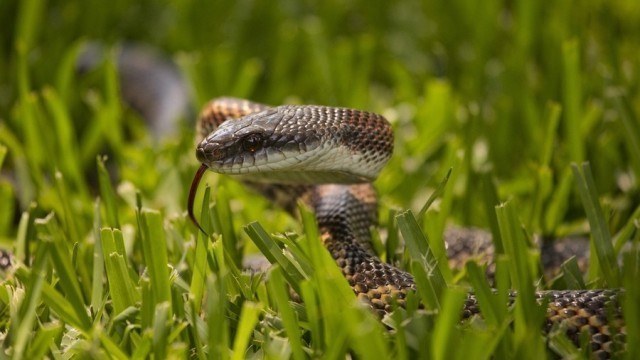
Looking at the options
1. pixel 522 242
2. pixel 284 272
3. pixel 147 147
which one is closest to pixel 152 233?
pixel 284 272

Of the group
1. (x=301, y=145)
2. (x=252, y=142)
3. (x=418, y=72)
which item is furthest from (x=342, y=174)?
(x=418, y=72)

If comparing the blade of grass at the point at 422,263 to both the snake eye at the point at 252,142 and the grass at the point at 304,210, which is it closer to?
the grass at the point at 304,210

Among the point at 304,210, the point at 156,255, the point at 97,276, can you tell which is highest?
the point at 304,210

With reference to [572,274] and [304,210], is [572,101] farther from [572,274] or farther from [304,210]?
[304,210]

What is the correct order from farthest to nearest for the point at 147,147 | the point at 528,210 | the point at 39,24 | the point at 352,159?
the point at 39,24, the point at 147,147, the point at 528,210, the point at 352,159

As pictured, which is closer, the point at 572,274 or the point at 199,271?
the point at 199,271

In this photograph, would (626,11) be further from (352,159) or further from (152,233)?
(152,233)

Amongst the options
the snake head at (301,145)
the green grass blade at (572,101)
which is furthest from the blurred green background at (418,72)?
the snake head at (301,145)
